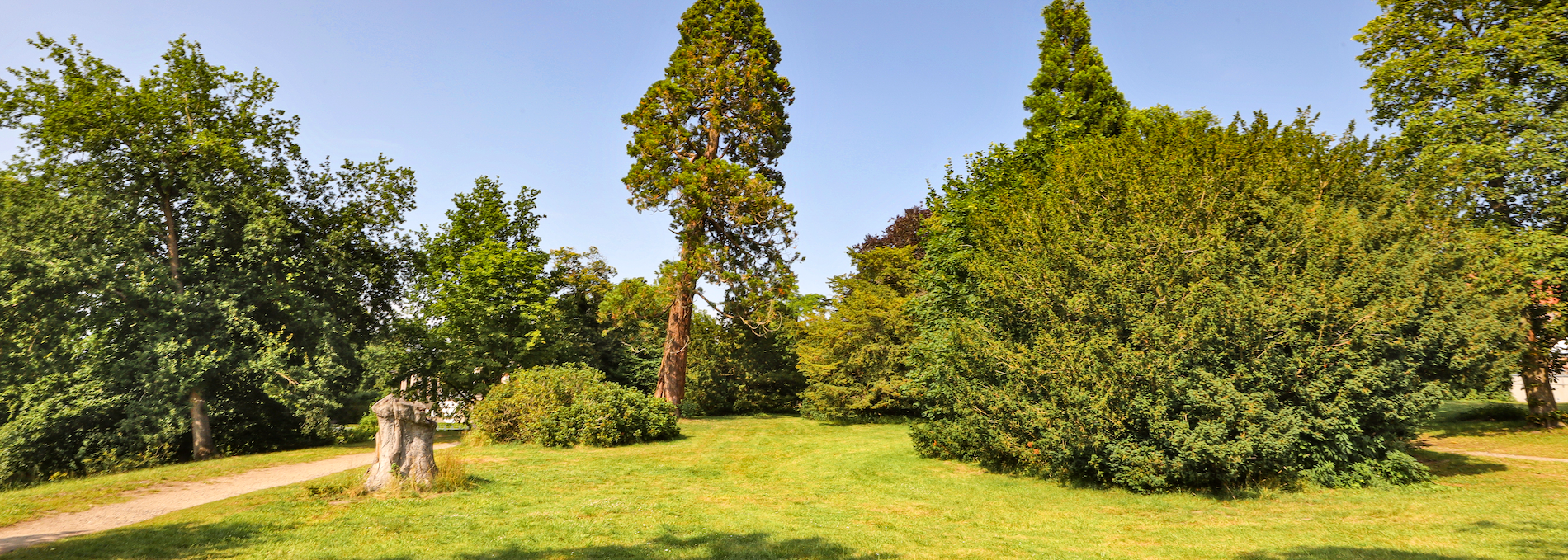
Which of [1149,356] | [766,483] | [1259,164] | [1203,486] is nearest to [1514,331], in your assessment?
[1259,164]

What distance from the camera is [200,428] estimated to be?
18812 millimetres

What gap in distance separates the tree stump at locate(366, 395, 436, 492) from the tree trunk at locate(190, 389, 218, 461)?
37.2ft

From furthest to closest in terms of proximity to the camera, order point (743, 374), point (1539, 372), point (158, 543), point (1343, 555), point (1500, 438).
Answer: point (743, 374), point (1539, 372), point (1500, 438), point (158, 543), point (1343, 555)

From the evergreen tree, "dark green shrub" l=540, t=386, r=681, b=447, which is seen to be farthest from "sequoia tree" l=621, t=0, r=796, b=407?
the evergreen tree

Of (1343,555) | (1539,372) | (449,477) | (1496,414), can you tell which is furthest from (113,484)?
(1496,414)

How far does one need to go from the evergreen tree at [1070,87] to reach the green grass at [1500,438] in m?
9.99

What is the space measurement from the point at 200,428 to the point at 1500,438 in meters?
34.7

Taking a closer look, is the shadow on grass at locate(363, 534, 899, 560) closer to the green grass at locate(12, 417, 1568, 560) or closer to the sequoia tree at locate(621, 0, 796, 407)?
the green grass at locate(12, 417, 1568, 560)

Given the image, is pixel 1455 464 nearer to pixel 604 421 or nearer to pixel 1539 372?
pixel 1539 372

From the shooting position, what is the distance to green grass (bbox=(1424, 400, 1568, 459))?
53.6ft

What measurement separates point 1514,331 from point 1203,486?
6.41 m

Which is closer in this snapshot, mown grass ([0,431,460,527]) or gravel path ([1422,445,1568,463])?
mown grass ([0,431,460,527])

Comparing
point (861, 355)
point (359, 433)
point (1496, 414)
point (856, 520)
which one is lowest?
point (359, 433)

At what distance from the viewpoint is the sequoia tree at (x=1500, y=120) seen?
1571 cm
